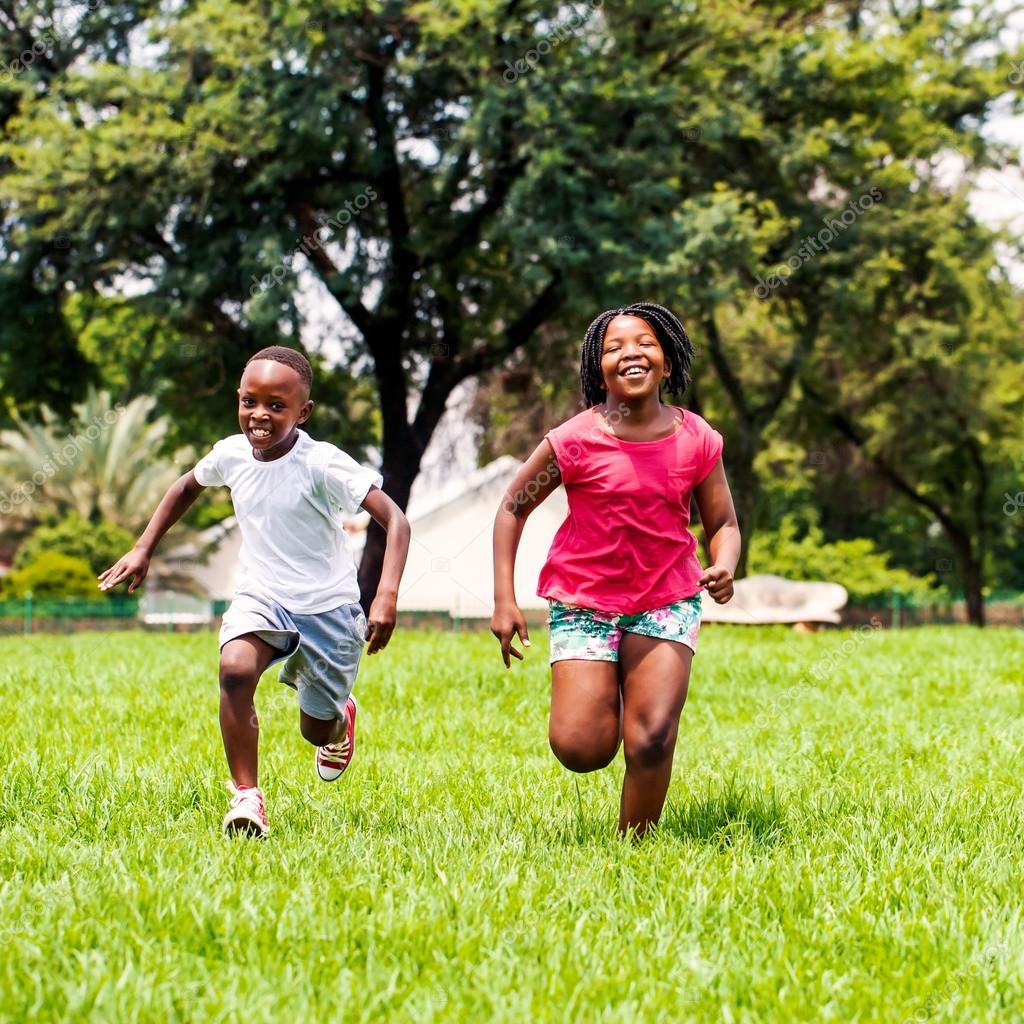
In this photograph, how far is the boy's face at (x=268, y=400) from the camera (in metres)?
4.76

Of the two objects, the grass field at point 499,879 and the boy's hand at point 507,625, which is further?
the boy's hand at point 507,625

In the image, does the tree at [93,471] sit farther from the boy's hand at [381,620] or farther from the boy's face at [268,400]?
the boy's hand at [381,620]

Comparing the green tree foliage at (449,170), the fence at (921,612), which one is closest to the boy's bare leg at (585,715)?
the green tree foliage at (449,170)

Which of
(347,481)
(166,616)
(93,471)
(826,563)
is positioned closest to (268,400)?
(347,481)

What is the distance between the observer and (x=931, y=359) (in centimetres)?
2406

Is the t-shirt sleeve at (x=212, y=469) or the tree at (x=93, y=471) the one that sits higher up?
the tree at (x=93, y=471)

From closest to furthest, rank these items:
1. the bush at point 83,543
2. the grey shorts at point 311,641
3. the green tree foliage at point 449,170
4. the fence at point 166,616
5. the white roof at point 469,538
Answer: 1. the grey shorts at point 311,641
2. the green tree foliage at point 449,170
3. the white roof at point 469,538
4. the fence at point 166,616
5. the bush at point 83,543

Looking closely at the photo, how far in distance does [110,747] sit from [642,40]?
1601 cm

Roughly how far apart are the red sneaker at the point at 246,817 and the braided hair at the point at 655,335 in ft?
6.19

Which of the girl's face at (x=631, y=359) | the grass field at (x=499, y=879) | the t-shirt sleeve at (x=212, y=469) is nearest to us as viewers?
the grass field at (x=499, y=879)

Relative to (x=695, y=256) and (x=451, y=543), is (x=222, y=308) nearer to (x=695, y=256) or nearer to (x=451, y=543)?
(x=695, y=256)

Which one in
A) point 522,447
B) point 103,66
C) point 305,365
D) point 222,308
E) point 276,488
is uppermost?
point 103,66

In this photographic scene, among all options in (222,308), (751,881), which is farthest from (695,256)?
(751,881)

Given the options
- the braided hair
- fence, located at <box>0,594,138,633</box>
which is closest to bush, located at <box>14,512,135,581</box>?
fence, located at <box>0,594,138,633</box>
